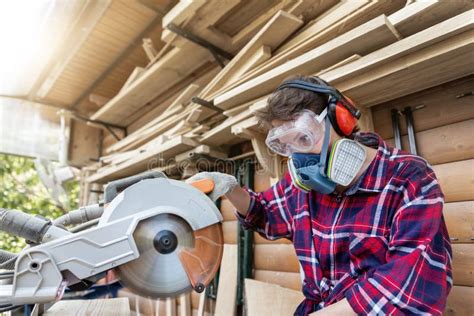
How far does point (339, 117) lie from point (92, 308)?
107cm

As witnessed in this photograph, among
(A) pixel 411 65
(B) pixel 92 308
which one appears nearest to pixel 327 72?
(A) pixel 411 65

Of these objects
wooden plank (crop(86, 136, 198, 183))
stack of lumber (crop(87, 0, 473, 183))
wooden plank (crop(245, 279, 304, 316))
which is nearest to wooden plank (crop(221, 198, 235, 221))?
stack of lumber (crop(87, 0, 473, 183))

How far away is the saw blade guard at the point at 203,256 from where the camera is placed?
0.80 m

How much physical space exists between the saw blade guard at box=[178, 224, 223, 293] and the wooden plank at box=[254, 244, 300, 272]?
1.07 m

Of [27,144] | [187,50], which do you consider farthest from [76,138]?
[187,50]

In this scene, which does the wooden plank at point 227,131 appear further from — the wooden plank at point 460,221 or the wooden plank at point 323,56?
the wooden plank at point 460,221

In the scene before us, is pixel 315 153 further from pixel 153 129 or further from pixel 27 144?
pixel 27 144

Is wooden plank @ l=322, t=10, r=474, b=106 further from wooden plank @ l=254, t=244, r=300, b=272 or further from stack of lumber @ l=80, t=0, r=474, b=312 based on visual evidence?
wooden plank @ l=254, t=244, r=300, b=272

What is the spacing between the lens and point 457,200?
1.24 meters

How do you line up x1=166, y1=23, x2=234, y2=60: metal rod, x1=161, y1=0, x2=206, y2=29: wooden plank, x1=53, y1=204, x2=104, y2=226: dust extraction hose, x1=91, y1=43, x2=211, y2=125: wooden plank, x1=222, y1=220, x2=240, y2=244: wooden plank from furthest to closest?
x1=91, y1=43, x2=211, y2=125: wooden plank, x1=222, y1=220, x2=240, y2=244: wooden plank, x1=166, y1=23, x2=234, y2=60: metal rod, x1=161, y1=0, x2=206, y2=29: wooden plank, x1=53, y1=204, x2=104, y2=226: dust extraction hose

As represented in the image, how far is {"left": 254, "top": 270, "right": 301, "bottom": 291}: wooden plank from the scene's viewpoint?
5.83 feet

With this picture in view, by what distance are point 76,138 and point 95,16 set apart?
6.64 ft

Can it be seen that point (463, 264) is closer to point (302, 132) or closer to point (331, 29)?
point (302, 132)

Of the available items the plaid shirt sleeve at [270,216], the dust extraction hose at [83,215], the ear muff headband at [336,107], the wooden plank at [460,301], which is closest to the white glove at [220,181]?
the plaid shirt sleeve at [270,216]
